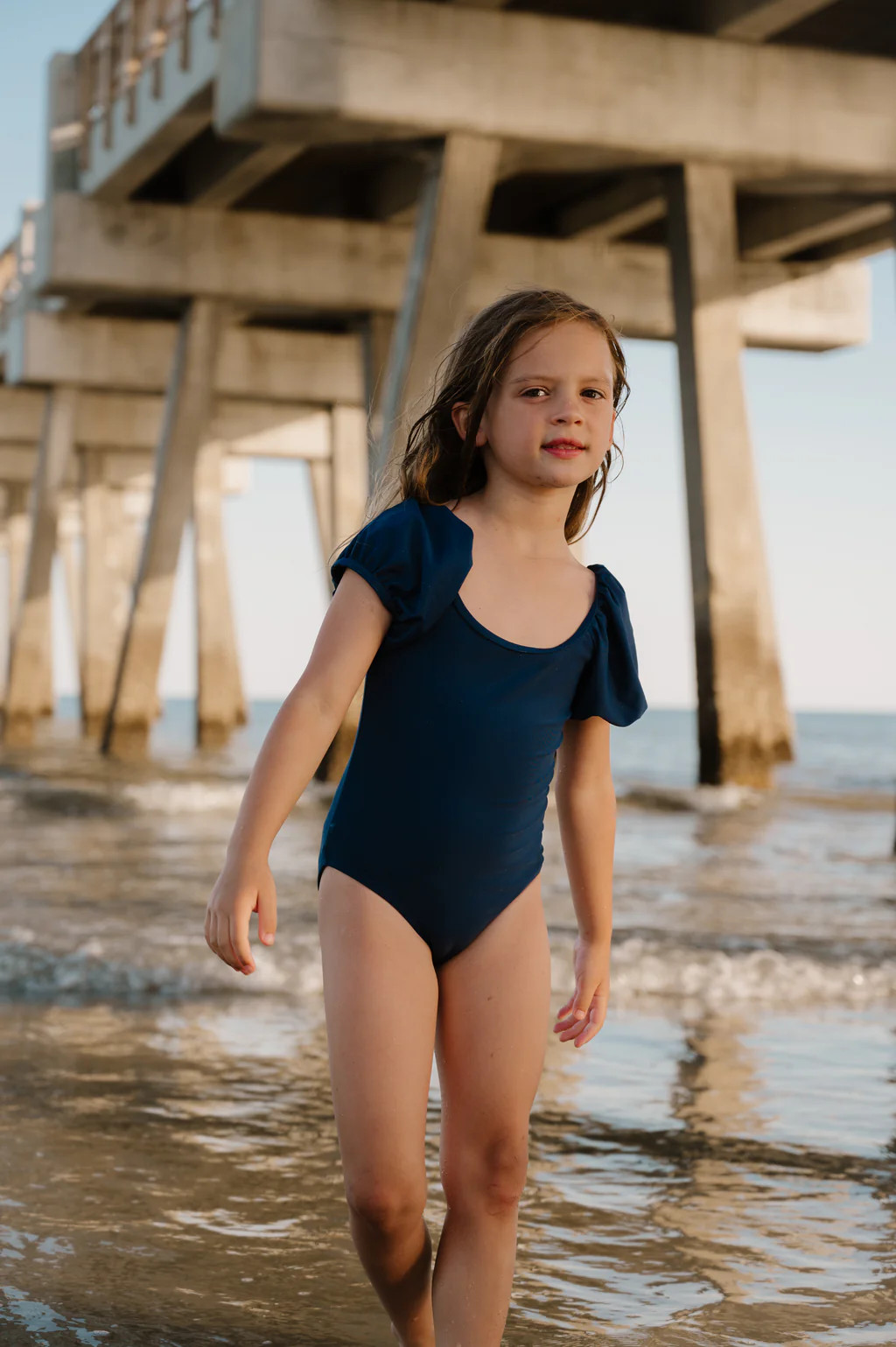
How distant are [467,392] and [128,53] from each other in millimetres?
19244

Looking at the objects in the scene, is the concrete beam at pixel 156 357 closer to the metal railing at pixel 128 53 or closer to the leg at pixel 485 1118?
the metal railing at pixel 128 53

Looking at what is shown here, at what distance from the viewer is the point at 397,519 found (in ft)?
8.72

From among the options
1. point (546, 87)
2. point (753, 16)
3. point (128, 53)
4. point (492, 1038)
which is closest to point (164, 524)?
point (128, 53)

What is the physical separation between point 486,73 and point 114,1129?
12032 mm

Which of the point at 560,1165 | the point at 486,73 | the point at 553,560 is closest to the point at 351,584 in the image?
the point at 553,560

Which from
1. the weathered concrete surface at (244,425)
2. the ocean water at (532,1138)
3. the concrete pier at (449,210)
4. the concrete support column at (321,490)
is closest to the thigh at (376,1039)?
the ocean water at (532,1138)

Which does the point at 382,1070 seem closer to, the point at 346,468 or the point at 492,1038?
the point at 492,1038

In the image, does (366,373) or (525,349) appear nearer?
(525,349)

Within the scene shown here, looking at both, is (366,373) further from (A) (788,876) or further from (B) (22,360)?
(A) (788,876)

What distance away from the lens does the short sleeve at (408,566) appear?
2.58 metres

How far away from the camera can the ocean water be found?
124 inches

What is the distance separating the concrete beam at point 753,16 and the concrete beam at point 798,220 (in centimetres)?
425

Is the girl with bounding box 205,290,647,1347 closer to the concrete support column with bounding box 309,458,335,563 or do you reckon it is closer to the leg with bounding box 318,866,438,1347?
the leg with bounding box 318,866,438,1347

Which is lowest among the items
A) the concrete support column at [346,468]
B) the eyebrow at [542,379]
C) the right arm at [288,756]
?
the right arm at [288,756]
